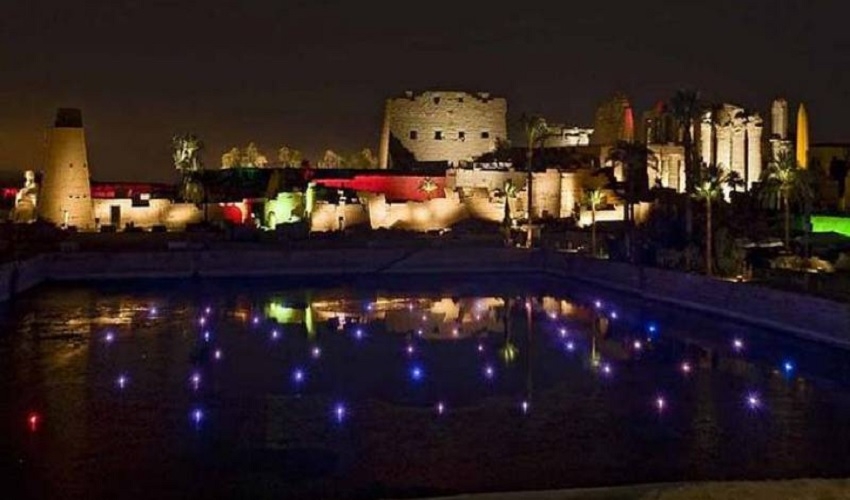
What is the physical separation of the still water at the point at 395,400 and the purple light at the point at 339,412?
75mm

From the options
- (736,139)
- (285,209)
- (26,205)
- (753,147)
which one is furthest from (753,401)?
(753,147)

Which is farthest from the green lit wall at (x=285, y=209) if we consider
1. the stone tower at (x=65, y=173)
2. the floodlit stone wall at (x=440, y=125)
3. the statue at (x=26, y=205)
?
the floodlit stone wall at (x=440, y=125)

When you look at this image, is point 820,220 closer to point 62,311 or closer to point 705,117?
point 705,117

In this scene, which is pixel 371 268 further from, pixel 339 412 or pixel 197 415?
pixel 197 415

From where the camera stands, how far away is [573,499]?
1024cm

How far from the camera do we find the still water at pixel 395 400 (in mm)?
14156

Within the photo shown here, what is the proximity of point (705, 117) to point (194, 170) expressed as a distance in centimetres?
3268

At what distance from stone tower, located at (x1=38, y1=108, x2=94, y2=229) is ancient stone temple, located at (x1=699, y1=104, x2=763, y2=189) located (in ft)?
121

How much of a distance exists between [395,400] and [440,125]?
5029 cm

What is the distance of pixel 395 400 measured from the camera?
1928 cm

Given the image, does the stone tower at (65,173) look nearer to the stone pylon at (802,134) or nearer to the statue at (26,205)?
the statue at (26,205)

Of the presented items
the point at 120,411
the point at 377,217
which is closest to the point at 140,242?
the point at 377,217

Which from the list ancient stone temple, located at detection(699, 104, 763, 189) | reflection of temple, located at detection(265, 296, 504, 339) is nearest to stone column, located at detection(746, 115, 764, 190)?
ancient stone temple, located at detection(699, 104, 763, 189)

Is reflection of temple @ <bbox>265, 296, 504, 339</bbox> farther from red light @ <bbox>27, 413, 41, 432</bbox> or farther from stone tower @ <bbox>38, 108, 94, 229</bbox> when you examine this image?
stone tower @ <bbox>38, 108, 94, 229</bbox>
